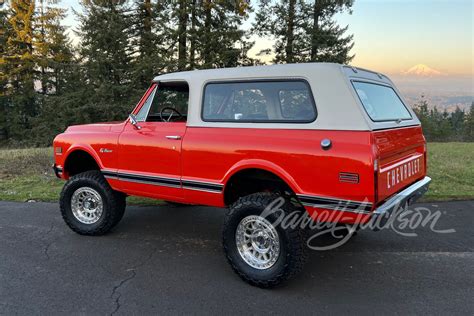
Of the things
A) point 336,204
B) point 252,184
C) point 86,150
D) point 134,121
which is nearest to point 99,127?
point 86,150

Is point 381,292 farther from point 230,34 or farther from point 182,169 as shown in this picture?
point 230,34

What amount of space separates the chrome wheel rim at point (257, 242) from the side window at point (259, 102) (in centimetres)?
102

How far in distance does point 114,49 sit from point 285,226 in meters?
24.9

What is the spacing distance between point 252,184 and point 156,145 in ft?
3.87

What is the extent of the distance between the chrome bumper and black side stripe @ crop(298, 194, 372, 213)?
101mm

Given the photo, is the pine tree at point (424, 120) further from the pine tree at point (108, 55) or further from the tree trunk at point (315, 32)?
the pine tree at point (108, 55)

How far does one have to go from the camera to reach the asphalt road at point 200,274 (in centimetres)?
334

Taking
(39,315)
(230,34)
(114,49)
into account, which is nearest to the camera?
(39,315)

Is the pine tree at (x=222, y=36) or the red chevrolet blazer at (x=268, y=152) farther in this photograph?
the pine tree at (x=222, y=36)

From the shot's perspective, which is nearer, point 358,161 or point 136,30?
point 358,161

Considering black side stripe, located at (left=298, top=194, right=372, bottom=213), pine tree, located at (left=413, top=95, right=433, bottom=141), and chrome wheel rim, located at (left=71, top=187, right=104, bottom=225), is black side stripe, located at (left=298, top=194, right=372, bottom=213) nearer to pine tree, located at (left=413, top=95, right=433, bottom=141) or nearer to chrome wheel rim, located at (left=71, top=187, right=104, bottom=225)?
chrome wheel rim, located at (left=71, top=187, right=104, bottom=225)

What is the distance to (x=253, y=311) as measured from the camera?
10.7 feet

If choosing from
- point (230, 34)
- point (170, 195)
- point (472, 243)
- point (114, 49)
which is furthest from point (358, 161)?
point (114, 49)

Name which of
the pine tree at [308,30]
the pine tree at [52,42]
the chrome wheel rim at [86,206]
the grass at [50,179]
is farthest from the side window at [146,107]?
the pine tree at [52,42]
